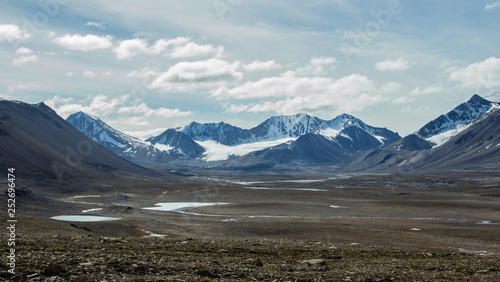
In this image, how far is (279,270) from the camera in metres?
20.0

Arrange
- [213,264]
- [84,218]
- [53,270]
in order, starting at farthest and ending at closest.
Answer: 1. [84,218]
2. [213,264]
3. [53,270]

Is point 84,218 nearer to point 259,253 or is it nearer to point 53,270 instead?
point 259,253

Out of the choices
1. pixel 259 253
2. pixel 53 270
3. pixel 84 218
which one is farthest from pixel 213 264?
pixel 84 218

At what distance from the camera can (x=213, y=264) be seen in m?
20.5

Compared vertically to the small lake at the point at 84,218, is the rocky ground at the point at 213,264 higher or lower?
higher

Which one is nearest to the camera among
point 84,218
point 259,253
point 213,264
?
point 213,264

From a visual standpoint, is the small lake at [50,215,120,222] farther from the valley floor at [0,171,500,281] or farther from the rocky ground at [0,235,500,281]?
the rocky ground at [0,235,500,281]

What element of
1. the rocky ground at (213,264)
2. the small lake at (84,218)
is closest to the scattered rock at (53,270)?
the rocky ground at (213,264)

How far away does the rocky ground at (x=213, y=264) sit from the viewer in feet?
53.6

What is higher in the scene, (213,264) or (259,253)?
(213,264)

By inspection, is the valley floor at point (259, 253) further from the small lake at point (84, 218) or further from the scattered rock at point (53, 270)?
the small lake at point (84, 218)

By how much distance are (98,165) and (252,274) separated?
19333 centimetres

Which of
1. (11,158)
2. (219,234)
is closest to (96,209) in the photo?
(219,234)

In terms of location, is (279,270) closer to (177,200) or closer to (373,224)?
(373,224)
